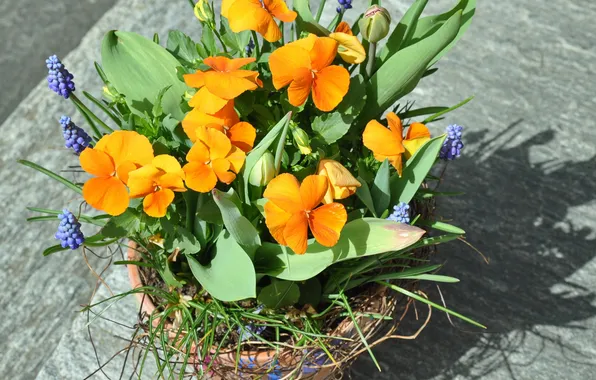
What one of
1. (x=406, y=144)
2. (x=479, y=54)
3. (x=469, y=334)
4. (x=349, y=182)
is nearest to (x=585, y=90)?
(x=479, y=54)

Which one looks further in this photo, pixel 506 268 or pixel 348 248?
pixel 506 268

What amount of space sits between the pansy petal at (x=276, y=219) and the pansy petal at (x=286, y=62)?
4.9 inches

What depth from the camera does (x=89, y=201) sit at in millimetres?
648

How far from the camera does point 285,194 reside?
2.11 ft

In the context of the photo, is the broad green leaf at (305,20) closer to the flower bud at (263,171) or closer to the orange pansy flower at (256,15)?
the orange pansy flower at (256,15)

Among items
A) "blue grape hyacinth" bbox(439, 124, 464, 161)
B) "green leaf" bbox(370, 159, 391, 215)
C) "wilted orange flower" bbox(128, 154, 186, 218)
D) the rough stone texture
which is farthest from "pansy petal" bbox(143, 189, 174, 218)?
the rough stone texture

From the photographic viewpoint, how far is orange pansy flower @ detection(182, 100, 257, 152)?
69 cm

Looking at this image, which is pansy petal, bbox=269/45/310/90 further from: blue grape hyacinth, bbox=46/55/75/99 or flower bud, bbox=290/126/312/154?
blue grape hyacinth, bbox=46/55/75/99

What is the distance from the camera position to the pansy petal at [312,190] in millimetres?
640

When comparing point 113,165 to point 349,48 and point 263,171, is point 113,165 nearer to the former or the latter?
point 263,171

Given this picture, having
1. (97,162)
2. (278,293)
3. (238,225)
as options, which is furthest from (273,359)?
(97,162)

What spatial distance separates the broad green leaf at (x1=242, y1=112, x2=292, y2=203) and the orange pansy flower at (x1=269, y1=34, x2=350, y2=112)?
0.14ft

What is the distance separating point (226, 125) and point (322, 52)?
0.12m

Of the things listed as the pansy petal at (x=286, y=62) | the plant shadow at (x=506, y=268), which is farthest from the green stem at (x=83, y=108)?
the plant shadow at (x=506, y=268)
